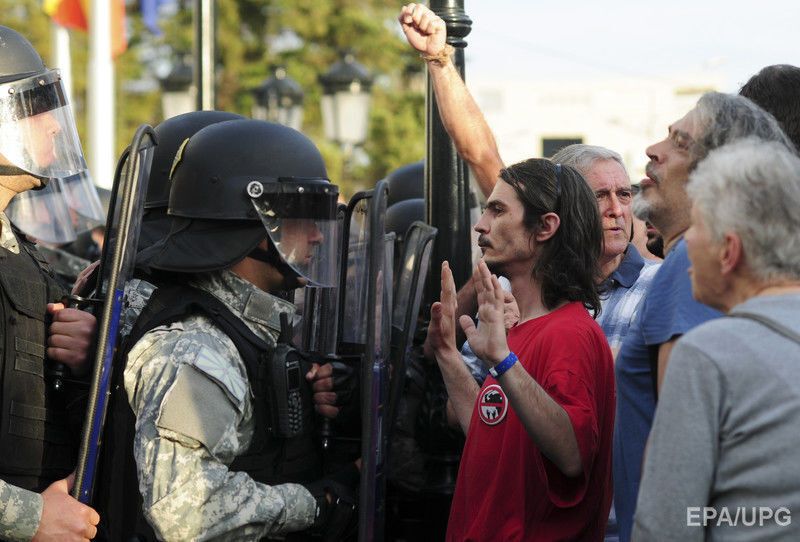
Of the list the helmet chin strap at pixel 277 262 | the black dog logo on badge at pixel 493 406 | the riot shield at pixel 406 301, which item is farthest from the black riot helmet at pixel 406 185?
the black dog logo on badge at pixel 493 406

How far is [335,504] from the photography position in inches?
130

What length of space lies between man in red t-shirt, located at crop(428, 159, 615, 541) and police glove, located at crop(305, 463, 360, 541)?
0.33m

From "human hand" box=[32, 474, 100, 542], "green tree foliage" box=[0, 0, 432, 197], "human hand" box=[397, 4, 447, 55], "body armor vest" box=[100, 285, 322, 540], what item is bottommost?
"green tree foliage" box=[0, 0, 432, 197]

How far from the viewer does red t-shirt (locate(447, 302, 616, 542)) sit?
326cm

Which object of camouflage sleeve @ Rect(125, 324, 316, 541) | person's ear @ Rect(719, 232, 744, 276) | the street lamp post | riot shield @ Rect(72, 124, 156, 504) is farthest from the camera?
the street lamp post

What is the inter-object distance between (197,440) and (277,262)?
2.33 ft

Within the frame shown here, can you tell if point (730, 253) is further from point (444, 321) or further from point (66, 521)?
point (66, 521)

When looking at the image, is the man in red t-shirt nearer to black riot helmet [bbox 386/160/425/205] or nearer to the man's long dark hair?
the man's long dark hair

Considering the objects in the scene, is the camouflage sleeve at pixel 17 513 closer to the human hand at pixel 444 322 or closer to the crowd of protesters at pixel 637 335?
the crowd of protesters at pixel 637 335

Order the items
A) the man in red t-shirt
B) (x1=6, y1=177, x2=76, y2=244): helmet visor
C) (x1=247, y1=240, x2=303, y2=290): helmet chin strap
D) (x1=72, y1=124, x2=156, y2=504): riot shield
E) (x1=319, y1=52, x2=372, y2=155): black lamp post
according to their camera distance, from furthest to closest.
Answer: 1. (x1=319, y1=52, x2=372, y2=155): black lamp post
2. (x1=6, y1=177, x2=76, y2=244): helmet visor
3. (x1=247, y1=240, x2=303, y2=290): helmet chin strap
4. the man in red t-shirt
5. (x1=72, y1=124, x2=156, y2=504): riot shield

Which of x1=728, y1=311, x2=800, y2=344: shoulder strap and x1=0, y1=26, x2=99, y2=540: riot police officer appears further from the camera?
x1=0, y1=26, x2=99, y2=540: riot police officer

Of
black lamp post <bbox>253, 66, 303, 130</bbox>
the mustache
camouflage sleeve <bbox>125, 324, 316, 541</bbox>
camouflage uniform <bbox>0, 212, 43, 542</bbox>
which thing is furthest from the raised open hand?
black lamp post <bbox>253, 66, 303, 130</bbox>

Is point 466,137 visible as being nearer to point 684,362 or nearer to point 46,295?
point 46,295

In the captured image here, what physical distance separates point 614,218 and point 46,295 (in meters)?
2.07
